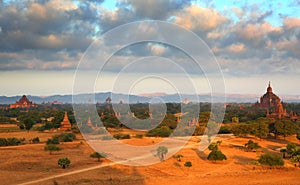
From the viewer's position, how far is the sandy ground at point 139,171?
67.9 ft

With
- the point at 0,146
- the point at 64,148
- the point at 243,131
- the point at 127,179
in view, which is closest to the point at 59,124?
the point at 0,146

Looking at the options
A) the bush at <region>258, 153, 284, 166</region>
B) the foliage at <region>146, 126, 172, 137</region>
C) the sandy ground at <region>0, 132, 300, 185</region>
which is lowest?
the sandy ground at <region>0, 132, 300, 185</region>

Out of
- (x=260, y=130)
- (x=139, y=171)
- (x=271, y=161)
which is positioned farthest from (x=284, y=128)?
(x=139, y=171)

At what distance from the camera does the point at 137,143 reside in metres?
39.9

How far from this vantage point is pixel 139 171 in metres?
24.0

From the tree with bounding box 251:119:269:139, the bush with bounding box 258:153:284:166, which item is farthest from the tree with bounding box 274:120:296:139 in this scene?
the bush with bounding box 258:153:284:166

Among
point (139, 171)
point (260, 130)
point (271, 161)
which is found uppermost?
point (260, 130)

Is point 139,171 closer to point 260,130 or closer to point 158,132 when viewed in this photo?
point 158,132

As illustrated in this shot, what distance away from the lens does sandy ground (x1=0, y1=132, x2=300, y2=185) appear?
67.9ft

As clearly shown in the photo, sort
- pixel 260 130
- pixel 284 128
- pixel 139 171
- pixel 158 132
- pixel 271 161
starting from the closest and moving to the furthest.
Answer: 1. pixel 139 171
2. pixel 271 161
3. pixel 260 130
4. pixel 284 128
5. pixel 158 132

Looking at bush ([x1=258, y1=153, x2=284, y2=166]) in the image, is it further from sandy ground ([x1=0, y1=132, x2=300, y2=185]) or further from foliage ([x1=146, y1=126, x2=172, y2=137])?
foliage ([x1=146, y1=126, x2=172, y2=137])

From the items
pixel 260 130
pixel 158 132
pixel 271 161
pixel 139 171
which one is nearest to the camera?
pixel 139 171

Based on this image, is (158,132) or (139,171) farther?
(158,132)

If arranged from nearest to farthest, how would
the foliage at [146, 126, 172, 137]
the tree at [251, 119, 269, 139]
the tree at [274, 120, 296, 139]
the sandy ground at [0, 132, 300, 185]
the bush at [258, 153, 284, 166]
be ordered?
the sandy ground at [0, 132, 300, 185]
the bush at [258, 153, 284, 166]
the tree at [251, 119, 269, 139]
the tree at [274, 120, 296, 139]
the foliage at [146, 126, 172, 137]
